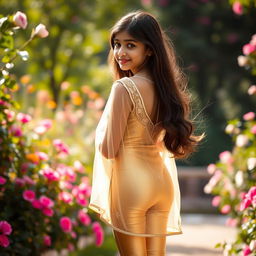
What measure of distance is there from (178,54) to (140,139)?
1373cm

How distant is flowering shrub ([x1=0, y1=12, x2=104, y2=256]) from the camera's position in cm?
426

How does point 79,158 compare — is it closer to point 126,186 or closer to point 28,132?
point 28,132

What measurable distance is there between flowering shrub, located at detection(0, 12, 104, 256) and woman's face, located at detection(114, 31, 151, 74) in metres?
0.80

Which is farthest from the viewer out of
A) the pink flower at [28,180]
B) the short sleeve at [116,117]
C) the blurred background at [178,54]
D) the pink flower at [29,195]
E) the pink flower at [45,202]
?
the blurred background at [178,54]

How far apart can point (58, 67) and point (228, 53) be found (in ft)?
15.2

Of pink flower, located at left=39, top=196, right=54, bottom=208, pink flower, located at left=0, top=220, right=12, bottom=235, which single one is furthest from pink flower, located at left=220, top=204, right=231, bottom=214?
pink flower, located at left=0, top=220, right=12, bottom=235

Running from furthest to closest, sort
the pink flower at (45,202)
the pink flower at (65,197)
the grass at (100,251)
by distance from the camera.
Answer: the grass at (100,251) < the pink flower at (65,197) < the pink flower at (45,202)

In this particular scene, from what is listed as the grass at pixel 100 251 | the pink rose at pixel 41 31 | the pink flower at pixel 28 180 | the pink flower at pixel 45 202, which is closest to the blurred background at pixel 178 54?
the grass at pixel 100 251

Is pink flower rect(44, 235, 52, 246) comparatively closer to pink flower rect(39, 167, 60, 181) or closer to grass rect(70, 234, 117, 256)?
pink flower rect(39, 167, 60, 181)

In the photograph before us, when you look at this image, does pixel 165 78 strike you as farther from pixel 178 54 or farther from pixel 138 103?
pixel 178 54

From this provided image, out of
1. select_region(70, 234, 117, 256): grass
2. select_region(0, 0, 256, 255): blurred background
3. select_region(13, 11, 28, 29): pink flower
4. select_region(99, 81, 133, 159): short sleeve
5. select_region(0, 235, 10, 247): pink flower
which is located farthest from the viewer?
select_region(0, 0, 256, 255): blurred background

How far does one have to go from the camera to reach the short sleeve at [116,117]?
3344 millimetres

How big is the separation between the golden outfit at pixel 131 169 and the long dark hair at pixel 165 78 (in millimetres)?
75

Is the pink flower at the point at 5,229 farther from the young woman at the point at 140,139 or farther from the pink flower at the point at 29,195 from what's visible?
the young woman at the point at 140,139
